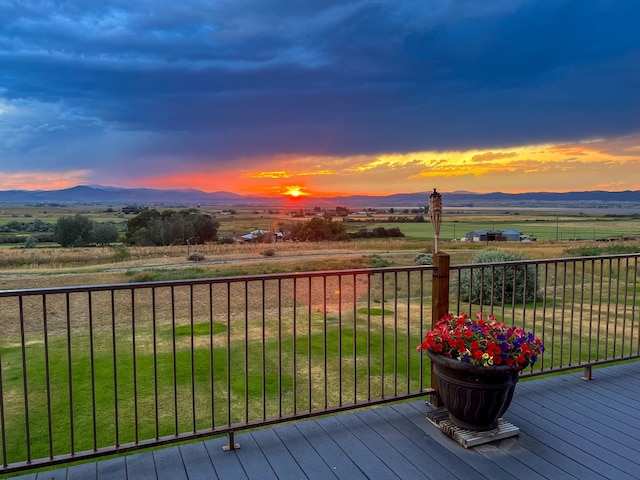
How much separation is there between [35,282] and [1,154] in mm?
7760

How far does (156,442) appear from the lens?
219cm

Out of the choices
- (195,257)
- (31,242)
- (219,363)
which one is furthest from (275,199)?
(219,363)

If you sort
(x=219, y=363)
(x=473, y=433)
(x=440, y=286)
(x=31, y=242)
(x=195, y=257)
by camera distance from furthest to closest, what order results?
(x=31, y=242) → (x=195, y=257) → (x=219, y=363) → (x=440, y=286) → (x=473, y=433)

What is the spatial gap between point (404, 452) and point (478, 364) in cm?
65

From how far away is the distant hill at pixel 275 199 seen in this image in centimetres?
2294

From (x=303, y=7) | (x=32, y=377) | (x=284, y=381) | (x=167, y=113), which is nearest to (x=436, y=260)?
(x=284, y=381)

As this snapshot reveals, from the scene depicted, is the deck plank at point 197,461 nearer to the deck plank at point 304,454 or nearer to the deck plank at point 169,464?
the deck plank at point 169,464

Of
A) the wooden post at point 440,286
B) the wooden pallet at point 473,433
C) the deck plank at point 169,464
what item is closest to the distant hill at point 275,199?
the wooden post at point 440,286

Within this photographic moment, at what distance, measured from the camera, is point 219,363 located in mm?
5566

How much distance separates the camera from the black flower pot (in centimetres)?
223

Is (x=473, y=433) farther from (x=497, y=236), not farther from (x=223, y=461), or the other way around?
(x=497, y=236)

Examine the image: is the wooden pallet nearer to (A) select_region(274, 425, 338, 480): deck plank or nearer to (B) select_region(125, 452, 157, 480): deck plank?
(A) select_region(274, 425, 338, 480): deck plank

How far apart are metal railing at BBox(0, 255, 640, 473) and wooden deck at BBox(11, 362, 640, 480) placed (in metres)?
0.12

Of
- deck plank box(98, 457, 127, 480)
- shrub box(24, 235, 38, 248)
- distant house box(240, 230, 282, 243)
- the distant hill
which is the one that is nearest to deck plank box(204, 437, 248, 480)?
deck plank box(98, 457, 127, 480)
